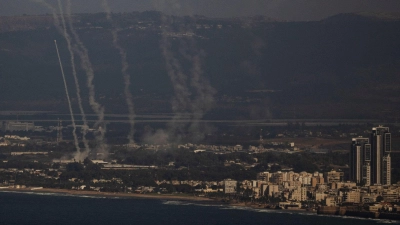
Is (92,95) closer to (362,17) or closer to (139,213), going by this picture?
(362,17)

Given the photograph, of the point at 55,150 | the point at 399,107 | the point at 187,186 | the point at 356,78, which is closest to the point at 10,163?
the point at 55,150

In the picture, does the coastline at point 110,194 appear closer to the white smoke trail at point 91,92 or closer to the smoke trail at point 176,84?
the white smoke trail at point 91,92

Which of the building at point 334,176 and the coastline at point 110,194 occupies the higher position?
the building at point 334,176

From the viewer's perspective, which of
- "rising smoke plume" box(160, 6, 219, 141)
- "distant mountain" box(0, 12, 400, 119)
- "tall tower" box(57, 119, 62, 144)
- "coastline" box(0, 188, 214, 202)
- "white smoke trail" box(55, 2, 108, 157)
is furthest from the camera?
"distant mountain" box(0, 12, 400, 119)

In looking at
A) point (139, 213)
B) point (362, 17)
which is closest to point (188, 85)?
point (362, 17)

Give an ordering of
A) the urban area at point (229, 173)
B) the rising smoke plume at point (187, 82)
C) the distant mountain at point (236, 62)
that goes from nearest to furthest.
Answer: the urban area at point (229, 173), the rising smoke plume at point (187, 82), the distant mountain at point (236, 62)

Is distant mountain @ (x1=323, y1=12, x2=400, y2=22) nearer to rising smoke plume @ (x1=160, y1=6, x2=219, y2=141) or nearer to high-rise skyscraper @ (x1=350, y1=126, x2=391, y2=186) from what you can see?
rising smoke plume @ (x1=160, y1=6, x2=219, y2=141)

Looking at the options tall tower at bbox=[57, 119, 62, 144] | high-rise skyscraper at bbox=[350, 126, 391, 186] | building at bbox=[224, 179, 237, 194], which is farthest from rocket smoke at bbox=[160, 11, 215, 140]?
building at bbox=[224, 179, 237, 194]

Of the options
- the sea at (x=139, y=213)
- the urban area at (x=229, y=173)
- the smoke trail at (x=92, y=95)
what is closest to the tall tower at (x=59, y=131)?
the urban area at (x=229, y=173)
